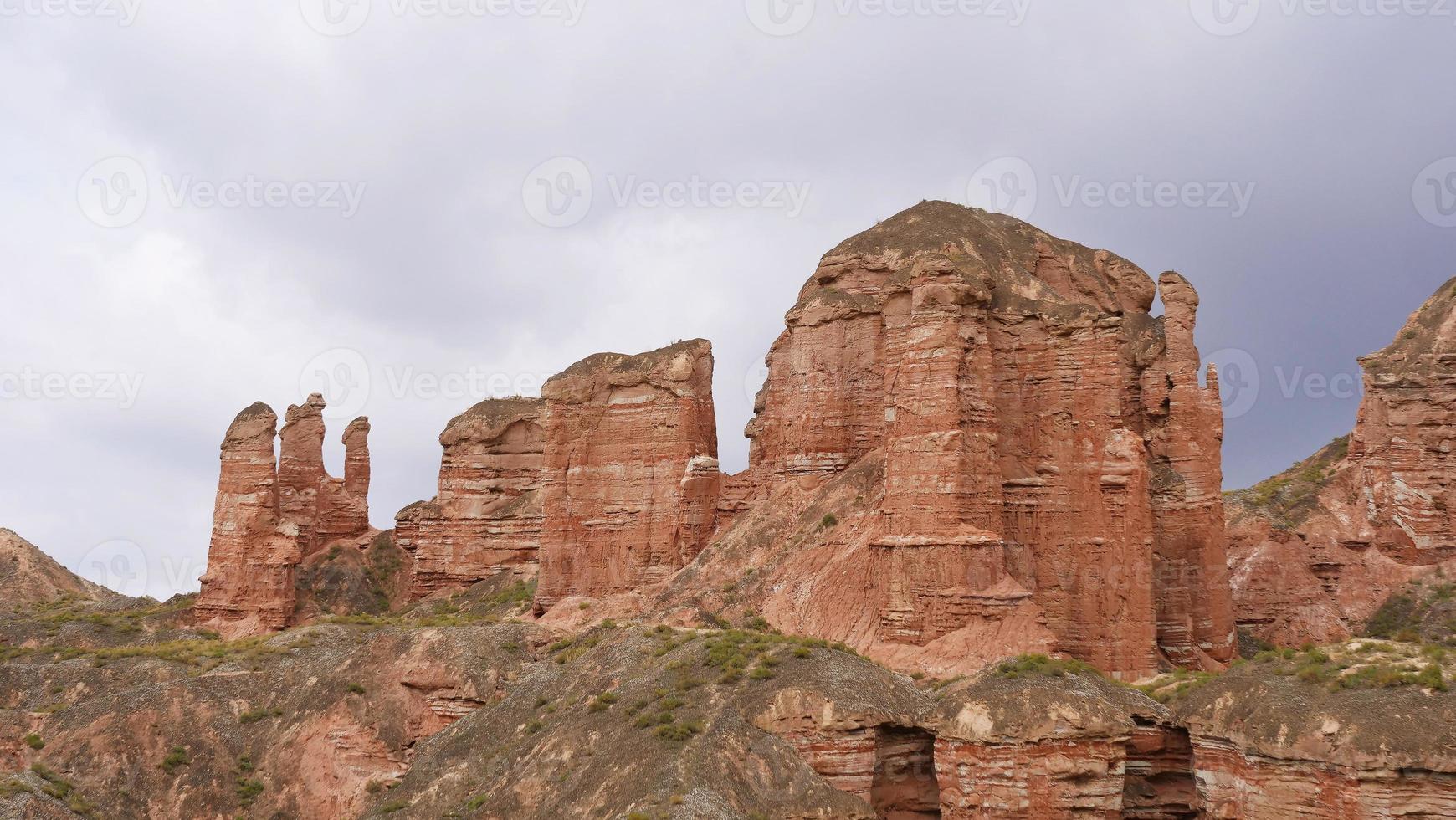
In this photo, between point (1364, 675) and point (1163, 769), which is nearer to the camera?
point (1364, 675)

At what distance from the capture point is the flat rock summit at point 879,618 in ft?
104

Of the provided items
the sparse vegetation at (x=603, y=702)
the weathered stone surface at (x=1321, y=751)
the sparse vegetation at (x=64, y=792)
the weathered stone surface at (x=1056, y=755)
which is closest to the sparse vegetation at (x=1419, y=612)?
the weathered stone surface at (x=1056, y=755)

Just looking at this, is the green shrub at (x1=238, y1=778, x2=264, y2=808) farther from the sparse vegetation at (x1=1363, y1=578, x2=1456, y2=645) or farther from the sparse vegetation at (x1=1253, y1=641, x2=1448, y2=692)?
the sparse vegetation at (x1=1363, y1=578, x2=1456, y2=645)

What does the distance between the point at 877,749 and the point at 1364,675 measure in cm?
1220

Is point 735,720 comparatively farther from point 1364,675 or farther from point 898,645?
point 1364,675

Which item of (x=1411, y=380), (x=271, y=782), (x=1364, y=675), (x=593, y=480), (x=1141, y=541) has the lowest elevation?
(x=271, y=782)

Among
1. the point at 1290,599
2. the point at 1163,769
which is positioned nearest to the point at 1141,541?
the point at 1163,769

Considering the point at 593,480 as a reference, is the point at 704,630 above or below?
below

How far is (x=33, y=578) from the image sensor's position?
8475cm

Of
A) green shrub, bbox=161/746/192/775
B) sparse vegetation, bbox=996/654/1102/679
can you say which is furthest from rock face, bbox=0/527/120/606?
sparse vegetation, bbox=996/654/1102/679

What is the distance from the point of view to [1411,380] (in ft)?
214

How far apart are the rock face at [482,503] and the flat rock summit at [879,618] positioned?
293 cm

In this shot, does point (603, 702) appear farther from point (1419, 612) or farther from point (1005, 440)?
point (1419, 612)

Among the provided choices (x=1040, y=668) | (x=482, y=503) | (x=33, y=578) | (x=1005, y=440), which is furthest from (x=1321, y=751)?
(x=33, y=578)
